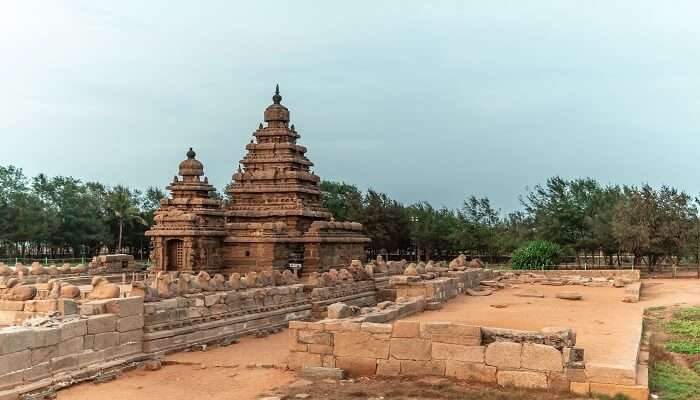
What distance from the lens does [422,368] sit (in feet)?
33.1

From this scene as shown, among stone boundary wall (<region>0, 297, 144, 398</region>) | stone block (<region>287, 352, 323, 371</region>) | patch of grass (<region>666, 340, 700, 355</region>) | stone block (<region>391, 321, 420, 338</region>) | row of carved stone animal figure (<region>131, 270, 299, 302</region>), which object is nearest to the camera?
stone boundary wall (<region>0, 297, 144, 398</region>)

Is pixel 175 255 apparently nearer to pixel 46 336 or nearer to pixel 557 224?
pixel 46 336

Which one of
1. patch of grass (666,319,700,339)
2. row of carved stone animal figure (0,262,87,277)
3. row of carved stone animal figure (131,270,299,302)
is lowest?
patch of grass (666,319,700,339)

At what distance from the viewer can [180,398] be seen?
9430 millimetres

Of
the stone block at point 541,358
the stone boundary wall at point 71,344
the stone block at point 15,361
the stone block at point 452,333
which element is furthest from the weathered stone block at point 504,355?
the stone block at point 15,361

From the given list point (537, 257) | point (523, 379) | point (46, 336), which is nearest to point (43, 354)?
point (46, 336)

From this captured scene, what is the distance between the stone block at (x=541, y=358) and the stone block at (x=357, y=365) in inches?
95.5

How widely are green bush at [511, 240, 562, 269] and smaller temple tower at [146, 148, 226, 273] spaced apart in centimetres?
1735

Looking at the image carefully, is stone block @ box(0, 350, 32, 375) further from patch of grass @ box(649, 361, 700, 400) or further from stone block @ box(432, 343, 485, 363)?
patch of grass @ box(649, 361, 700, 400)

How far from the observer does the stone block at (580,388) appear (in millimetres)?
8773

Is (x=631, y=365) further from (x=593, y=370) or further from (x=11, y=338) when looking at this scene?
(x=11, y=338)

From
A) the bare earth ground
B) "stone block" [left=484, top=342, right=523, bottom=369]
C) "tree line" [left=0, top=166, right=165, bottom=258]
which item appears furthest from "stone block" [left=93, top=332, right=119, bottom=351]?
"tree line" [left=0, top=166, right=165, bottom=258]

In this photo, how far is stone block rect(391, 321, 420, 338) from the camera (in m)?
10.2

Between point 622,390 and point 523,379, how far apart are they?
4.41 feet
